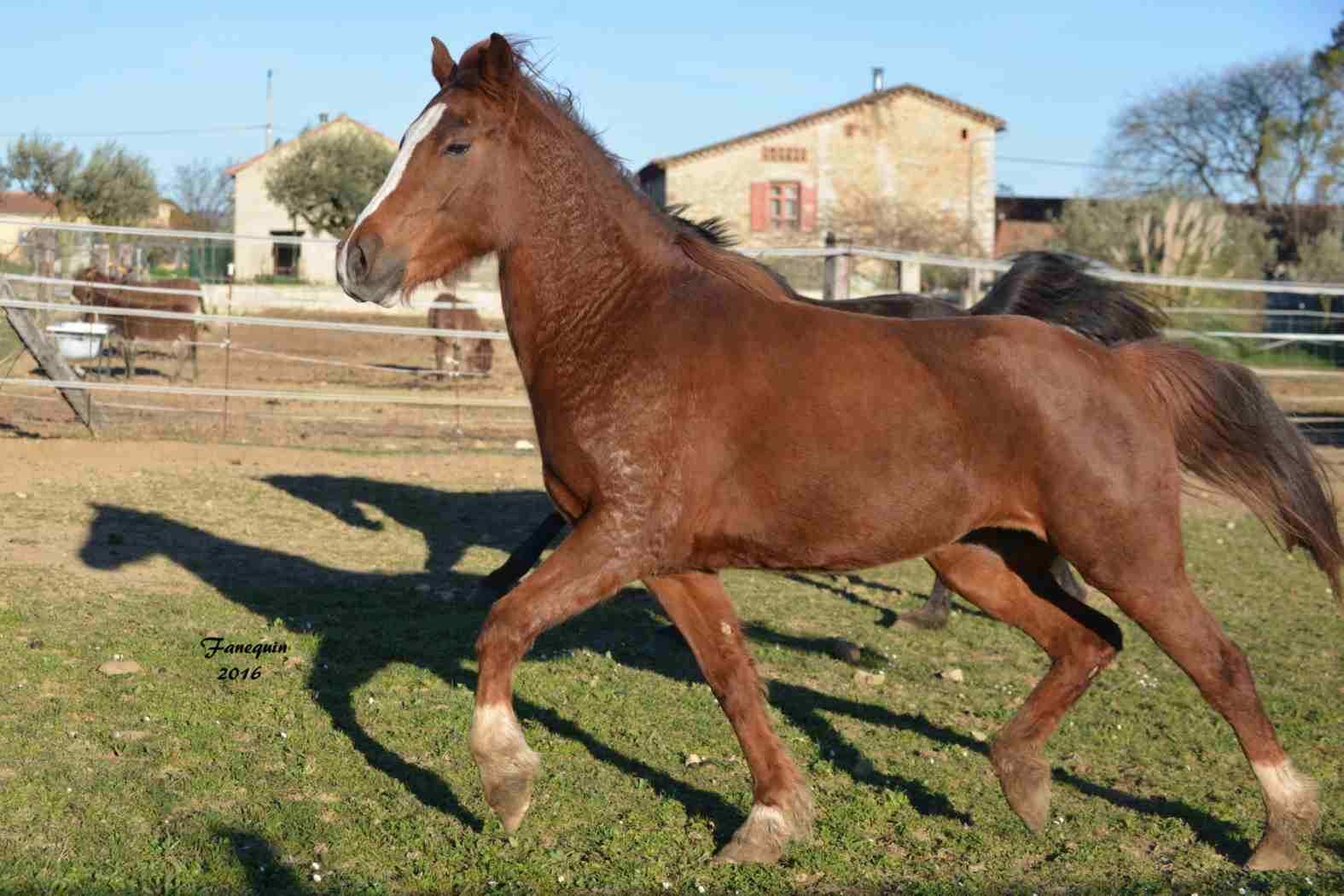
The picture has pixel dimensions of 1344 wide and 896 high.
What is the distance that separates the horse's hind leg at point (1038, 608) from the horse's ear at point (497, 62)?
221 centimetres

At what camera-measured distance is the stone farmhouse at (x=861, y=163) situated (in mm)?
46969

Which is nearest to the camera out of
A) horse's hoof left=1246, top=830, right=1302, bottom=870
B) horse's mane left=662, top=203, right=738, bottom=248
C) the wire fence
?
horse's hoof left=1246, top=830, right=1302, bottom=870

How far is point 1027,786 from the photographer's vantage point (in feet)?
14.2

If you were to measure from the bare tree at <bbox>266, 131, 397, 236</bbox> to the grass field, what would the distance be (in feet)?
120

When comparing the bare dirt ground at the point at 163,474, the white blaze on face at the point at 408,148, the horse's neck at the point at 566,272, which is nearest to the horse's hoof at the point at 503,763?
the horse's neck at the point at 566,272

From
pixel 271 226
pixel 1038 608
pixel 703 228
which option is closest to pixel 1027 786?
pixel 1038 608

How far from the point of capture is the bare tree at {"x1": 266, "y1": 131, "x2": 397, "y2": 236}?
43594 millimetres

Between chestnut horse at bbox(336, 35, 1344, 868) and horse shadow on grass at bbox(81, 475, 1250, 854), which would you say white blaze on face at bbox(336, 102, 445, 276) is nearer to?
chestnut horse at bbox(336, 35, 1344, 868)

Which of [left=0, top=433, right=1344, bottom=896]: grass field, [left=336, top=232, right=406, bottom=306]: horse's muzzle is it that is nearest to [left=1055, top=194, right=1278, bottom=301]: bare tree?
[left=0, top=433, right=1344, bottom=896]: grass field

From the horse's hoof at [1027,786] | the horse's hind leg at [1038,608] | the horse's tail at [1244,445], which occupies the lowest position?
the horse's hoof at [1027,786]

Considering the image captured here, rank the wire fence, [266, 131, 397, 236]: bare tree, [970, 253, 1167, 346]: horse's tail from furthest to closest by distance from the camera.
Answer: [266, 131, 397, 236]: bare tree < the wire fence < [970, 253, 1167, 346]: horse's tail

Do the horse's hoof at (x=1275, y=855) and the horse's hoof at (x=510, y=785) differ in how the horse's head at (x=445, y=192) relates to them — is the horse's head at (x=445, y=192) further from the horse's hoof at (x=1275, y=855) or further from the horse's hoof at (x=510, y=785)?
the horse's hoof at (x=1275, y=855)

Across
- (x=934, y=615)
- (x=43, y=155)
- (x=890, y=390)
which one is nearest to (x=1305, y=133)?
(x=43, y=155)

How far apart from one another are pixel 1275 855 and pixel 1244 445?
136 centimetres
